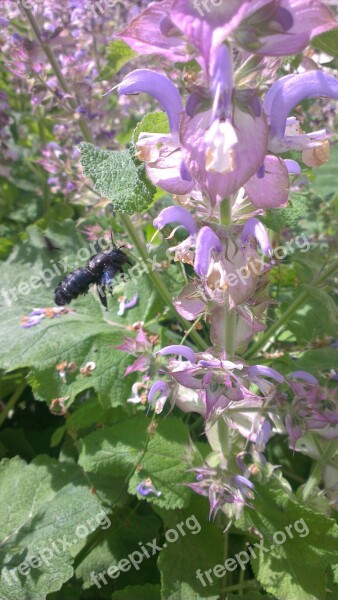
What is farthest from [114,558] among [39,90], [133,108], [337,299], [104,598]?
[133,108]

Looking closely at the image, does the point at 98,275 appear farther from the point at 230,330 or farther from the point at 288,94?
the point at 288,94

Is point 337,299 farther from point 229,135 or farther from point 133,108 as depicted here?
point 133,108

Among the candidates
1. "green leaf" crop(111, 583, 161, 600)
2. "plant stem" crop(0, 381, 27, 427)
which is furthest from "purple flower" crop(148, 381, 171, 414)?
"plant stem" crop(0, 381, 27, 427)

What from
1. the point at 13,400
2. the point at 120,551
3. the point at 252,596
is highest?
the point at 13,400

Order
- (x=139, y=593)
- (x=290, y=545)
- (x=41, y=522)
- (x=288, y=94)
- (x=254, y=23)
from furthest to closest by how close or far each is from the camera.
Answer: (x=41, y=522), (x=139, y=593), (x=290, y=545), (x=288, y=94), (x=254, y=23)

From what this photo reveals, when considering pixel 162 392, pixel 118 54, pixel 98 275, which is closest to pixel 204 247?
pixel 162 392

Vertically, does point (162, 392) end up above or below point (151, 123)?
below
